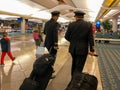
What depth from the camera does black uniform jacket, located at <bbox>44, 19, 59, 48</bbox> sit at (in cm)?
618

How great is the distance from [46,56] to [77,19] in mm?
1086

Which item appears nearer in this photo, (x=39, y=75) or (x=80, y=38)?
(x=39, y=75)

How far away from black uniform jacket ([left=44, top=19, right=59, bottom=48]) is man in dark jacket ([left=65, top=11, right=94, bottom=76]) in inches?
37.5

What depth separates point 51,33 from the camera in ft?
20.5

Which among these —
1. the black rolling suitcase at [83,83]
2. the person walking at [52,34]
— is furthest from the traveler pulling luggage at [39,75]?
the person walking at [52,34]

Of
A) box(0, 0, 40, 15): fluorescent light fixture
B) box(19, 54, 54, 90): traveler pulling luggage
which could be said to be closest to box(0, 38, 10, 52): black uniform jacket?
box(19, 54, 54, 90): traveler pulling luggage

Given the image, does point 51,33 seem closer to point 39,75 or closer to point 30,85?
point 39,75

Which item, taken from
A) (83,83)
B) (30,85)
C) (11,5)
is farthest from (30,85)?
(11,5)

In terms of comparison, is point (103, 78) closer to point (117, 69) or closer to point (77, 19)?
point (117, 69)

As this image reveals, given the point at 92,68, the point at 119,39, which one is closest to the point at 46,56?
the point at 92,68

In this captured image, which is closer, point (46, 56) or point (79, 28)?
point (46, 56)

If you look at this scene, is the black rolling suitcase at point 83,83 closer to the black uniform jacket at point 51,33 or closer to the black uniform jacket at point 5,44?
the black uniform jacket at point 51,33

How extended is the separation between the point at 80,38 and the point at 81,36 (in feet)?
0.17

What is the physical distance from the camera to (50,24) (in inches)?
245
